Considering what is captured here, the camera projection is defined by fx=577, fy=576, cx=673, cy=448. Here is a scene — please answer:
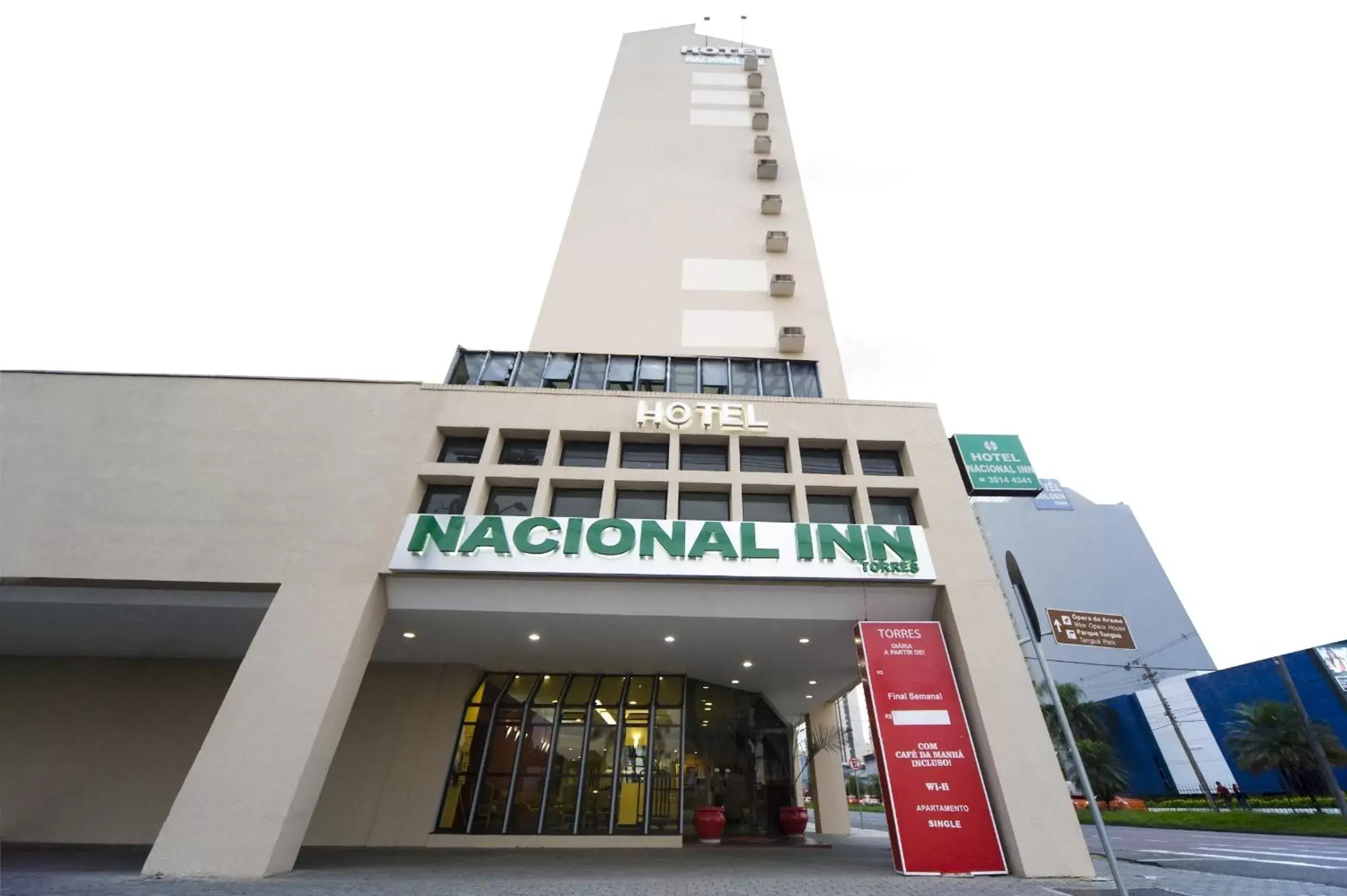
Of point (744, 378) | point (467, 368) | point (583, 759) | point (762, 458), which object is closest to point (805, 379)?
point (744, 378)

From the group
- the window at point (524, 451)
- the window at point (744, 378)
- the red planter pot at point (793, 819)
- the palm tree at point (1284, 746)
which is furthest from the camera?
the palm tree at point (1284, 746)

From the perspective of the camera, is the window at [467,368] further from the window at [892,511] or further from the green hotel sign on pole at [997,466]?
the green hotel sign on pole at [997,466]

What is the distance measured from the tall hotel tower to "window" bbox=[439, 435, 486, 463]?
76 millimetres

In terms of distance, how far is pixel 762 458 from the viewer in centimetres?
1423

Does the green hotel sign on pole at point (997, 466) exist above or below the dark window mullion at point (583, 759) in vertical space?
above

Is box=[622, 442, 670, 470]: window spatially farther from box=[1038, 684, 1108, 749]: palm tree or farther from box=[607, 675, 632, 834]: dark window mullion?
box=[1038, 684, 1108, 749]: palm tree

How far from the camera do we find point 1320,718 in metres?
26.2

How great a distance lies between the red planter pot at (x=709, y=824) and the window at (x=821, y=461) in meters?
9.53

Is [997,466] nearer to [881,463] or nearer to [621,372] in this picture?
[881,463]

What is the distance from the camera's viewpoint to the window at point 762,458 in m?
14.0

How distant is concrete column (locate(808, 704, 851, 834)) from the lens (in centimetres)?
2075

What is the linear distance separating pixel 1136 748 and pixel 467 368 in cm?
4950

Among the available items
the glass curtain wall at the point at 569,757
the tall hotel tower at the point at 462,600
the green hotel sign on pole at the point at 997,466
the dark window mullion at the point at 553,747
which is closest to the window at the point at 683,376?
the tall hotel tower at the point at 462,600

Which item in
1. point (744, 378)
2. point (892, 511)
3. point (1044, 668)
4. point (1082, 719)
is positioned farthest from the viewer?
point (1082, 719)
